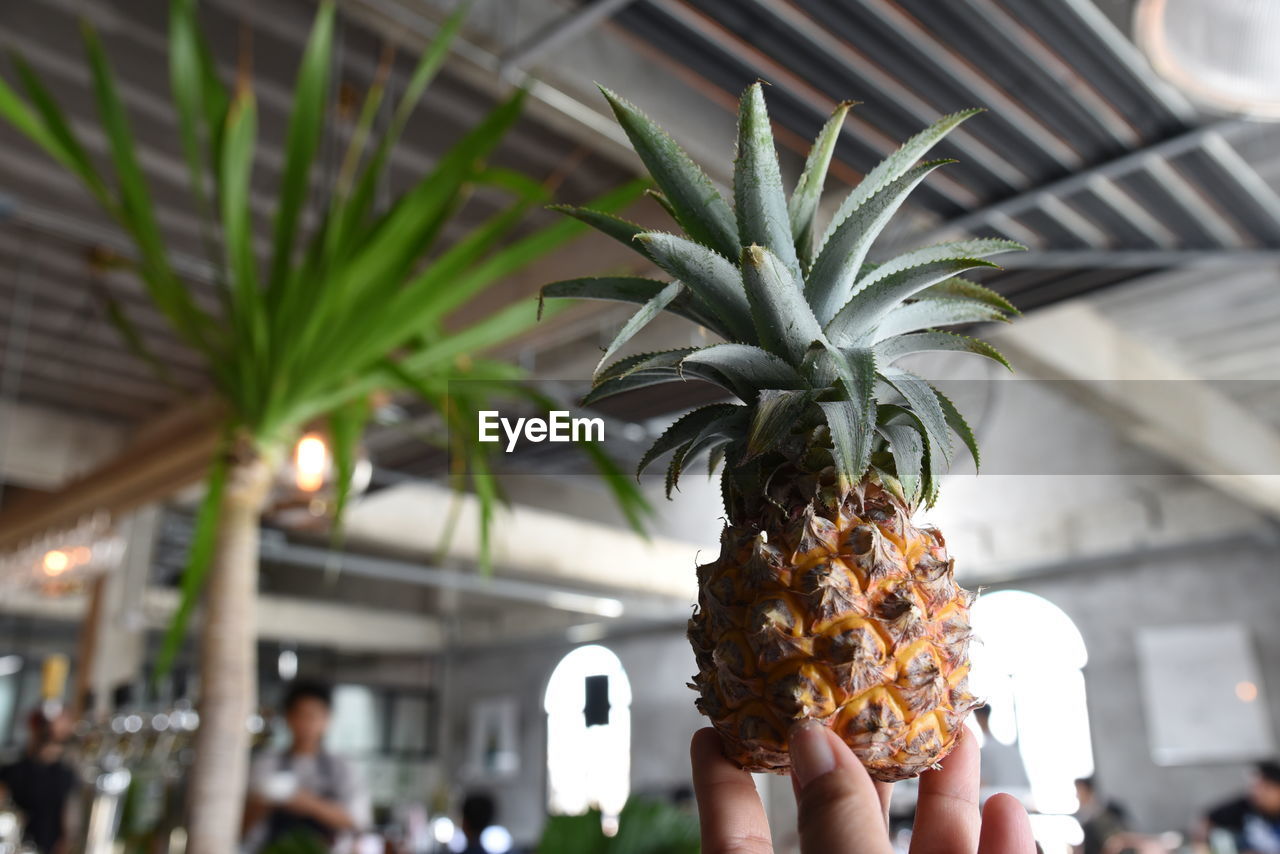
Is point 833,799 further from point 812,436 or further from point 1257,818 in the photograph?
point 1257,818

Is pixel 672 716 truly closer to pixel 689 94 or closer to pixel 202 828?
pixel 689 94

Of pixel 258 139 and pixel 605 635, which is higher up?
pixel 258 139

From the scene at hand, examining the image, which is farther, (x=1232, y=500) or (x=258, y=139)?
(x=1232, y=500)

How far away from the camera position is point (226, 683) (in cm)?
138

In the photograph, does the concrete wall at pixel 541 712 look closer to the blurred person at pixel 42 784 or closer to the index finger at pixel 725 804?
the blurred person at pixel 42 784

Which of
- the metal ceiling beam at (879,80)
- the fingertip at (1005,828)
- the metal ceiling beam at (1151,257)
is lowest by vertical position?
the fingertip at (1005,828)

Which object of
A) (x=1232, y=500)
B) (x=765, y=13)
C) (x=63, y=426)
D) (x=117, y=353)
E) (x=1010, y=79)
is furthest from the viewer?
(x=1232, y=500)

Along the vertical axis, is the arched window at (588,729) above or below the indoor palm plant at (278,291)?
below

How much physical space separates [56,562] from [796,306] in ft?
13.1

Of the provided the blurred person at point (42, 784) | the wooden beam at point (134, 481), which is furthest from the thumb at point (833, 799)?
the blurred person at point (42, 784)

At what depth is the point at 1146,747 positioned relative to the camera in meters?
9.21

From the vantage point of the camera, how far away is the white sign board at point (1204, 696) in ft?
28.3

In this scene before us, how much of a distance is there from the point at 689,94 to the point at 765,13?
721 millimetres

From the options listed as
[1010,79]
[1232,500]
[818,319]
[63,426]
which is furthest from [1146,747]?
[818,319]
